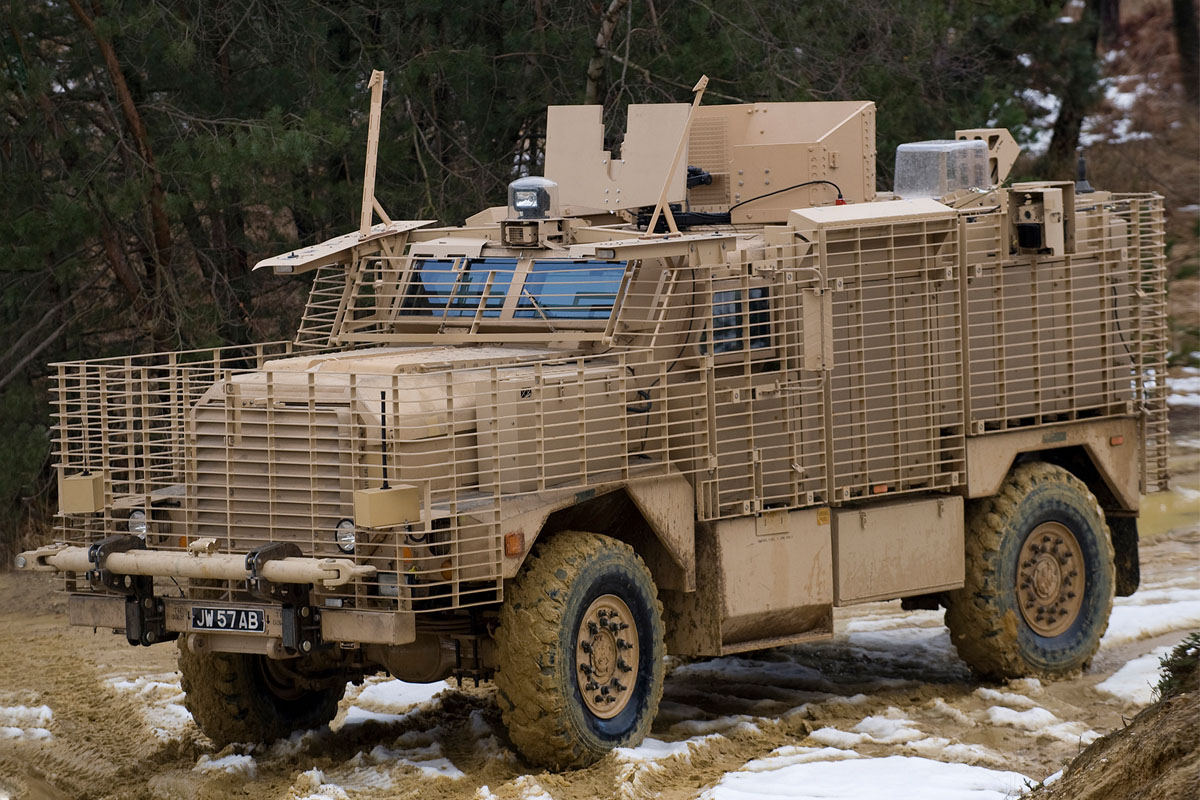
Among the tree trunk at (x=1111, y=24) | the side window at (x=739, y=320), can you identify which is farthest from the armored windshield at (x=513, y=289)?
the tree trunk at (x=1111, y=24)

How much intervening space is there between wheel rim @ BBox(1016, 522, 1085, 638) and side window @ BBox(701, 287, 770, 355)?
234 cm

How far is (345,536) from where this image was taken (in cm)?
834

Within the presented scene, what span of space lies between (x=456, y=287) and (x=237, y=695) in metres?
2.52

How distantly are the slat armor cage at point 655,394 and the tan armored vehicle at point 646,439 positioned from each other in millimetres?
23

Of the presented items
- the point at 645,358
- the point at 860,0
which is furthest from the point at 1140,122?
the point at 645,358

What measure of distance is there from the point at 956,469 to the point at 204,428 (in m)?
4.34

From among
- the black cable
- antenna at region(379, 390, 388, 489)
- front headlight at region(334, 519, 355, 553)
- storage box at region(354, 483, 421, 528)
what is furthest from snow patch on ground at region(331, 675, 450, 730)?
the black cable

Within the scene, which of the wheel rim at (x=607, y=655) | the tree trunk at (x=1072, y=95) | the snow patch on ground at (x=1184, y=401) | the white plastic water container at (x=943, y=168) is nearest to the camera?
the wheel rim at (x=607, y=655)

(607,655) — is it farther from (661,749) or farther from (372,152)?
(372,152)

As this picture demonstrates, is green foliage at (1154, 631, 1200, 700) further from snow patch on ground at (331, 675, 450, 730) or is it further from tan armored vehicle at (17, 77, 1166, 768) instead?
snow patch on ground at (331, 675, 450, 730)

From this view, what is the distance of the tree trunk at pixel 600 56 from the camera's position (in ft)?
48.6

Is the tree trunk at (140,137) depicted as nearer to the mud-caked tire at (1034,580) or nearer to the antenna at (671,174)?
the antenna at (671,174)

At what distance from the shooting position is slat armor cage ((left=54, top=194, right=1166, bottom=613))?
841 centimetres

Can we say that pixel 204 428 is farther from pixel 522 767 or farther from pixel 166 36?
pixel 166 36
